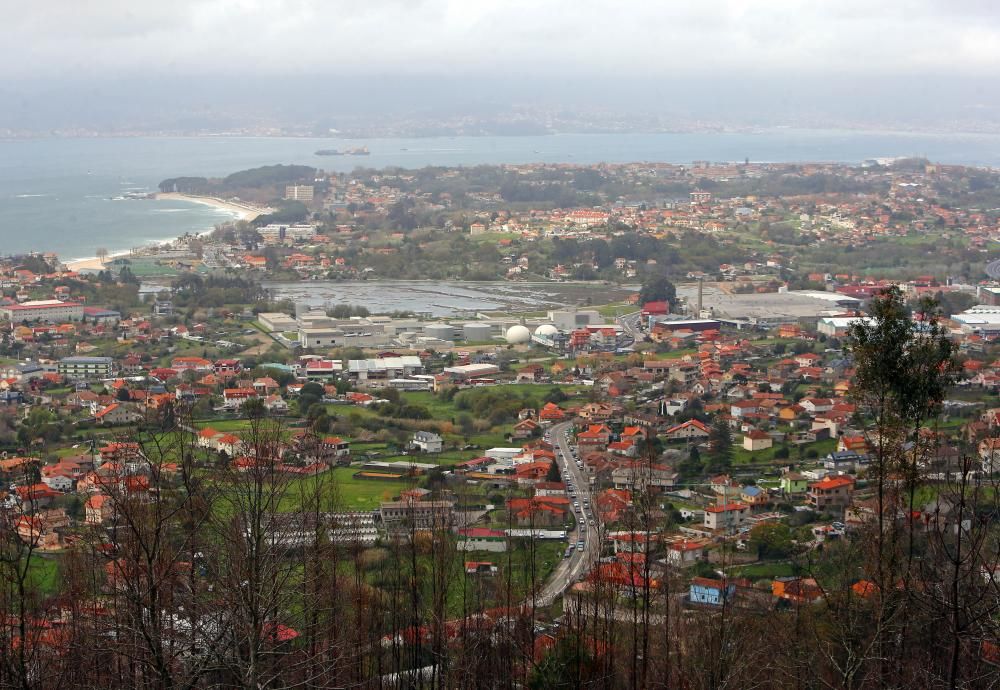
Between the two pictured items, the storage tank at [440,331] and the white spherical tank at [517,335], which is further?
the storage tank at [440,331]

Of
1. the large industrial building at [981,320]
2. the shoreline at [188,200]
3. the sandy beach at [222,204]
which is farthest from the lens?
the sandy beach at [222,204]

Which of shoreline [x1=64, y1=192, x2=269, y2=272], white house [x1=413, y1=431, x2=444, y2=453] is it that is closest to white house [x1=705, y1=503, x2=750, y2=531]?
white house [x1=413, y1=431, x2=444, y2=453]

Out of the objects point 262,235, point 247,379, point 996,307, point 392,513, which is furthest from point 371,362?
point 262,235

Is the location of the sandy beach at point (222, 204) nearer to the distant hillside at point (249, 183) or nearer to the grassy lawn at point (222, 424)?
the distant hillside at point (249, 183)

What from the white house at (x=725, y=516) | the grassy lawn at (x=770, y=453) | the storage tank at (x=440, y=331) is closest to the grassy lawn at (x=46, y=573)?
the white house at (x=725, y=516)

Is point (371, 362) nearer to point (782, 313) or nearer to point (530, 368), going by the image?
point (530, 368)

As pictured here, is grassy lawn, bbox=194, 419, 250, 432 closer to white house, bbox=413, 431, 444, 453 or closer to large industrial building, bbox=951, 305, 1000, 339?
white house, bbox=413, 431, 444, 453
